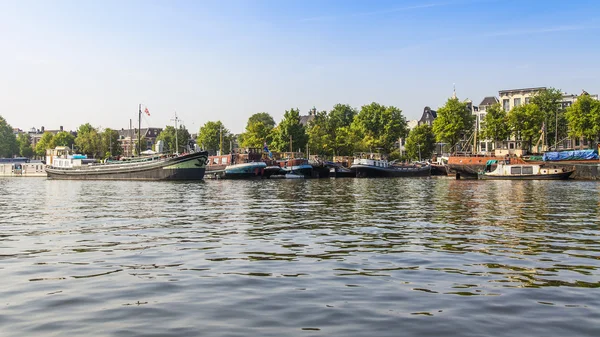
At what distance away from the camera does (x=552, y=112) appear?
11525cm

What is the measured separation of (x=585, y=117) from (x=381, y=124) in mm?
58273

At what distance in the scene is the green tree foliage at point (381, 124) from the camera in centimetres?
14712

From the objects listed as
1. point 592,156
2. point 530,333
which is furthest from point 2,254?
point 592,156

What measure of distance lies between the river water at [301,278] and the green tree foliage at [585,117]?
84992 millimetres

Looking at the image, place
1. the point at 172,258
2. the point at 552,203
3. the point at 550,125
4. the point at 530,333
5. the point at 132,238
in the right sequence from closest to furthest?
the point at 530,333 → the point at 172,258 → the point at 132,238 → the point at 552,203 → the point at 550,125

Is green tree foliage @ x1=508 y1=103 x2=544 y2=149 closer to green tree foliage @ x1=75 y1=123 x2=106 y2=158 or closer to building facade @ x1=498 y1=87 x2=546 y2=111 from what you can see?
building facade @ x1=498 y1=87 x2=546 y2=111

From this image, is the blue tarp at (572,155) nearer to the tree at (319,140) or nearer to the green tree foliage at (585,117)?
the green tree foliage at (585,117)

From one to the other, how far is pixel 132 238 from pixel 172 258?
4632 mm

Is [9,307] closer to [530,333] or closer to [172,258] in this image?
[172,258]

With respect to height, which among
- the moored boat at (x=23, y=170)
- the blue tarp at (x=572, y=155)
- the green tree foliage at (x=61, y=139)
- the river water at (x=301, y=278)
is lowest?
the river water at (x=301, y=278)

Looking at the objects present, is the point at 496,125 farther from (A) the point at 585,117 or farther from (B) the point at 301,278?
(B) the point at 301,278

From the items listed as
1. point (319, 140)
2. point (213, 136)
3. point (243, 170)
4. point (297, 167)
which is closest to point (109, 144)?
point (213, 136)

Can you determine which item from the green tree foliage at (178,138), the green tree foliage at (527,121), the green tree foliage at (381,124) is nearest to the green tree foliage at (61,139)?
the green tree foliage at (178,138)

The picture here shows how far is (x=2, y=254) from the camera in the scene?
15.7m
